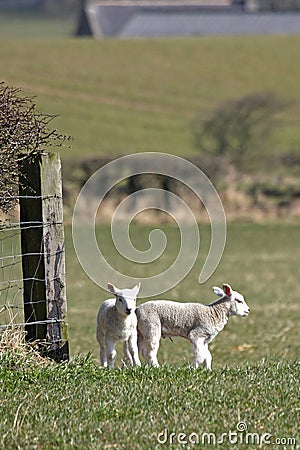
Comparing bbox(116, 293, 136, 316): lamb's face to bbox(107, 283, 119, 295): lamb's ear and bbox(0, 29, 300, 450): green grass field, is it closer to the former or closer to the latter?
bbox(107, 283, 119, 295): lamb's ear

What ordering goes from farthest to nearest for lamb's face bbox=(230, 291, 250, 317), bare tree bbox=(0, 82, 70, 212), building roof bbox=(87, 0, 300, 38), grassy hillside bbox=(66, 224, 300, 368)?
building roof bbox=(87, 0, 300, 38) → grassy hillside bbox=(66, 224, 300, 368) → lamb's face bbox=(230, 291, 250, 317) → bare tree bbox=(0, 82, 70, 212)

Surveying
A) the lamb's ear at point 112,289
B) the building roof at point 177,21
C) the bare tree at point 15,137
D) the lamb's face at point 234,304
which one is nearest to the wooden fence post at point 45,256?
the bare tree at point 15,137

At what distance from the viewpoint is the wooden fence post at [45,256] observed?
7906 millimetres

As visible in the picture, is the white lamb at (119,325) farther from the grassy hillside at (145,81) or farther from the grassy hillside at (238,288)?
the grassy hillside at (145,81)

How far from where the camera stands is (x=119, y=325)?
25.0 ft

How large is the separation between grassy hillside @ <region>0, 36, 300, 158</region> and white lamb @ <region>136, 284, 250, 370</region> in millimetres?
38735

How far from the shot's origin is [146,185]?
3241 cm

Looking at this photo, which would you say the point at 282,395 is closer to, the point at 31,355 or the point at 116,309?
the point at 116,309

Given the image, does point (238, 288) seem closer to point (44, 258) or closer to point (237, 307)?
point (237, 307)

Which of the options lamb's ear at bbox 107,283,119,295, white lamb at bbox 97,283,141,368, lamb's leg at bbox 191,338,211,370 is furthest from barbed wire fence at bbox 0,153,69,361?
lamb's leg at bbox 191,338,211,370

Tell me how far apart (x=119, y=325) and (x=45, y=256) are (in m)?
0.84

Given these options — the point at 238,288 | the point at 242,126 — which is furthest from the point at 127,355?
the point at 242,126

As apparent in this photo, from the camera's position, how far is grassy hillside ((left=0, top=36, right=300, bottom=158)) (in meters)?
52.6

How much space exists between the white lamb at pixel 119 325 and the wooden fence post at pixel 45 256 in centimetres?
34
